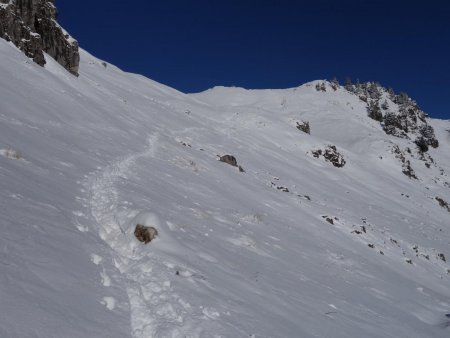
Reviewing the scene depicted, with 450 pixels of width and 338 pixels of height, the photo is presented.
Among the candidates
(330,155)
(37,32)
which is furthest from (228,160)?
(330,155)

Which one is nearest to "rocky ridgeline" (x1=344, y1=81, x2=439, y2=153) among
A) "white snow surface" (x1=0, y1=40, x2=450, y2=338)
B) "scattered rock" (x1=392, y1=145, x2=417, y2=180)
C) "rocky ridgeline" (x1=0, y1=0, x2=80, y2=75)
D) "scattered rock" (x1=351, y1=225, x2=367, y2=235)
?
"scattered rock" (x1=392, y1=145, x2=417, y2=180)

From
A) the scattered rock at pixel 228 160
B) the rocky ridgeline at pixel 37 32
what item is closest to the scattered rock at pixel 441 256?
the scattered rock at pixel 228 160

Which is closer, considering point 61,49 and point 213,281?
point 213,281

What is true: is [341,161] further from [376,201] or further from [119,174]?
[119,174]

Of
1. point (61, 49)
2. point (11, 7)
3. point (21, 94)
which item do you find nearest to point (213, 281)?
point (21, 94)

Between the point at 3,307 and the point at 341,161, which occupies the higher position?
the point at 341,161

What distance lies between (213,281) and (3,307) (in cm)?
519

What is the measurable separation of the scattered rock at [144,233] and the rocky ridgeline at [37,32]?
79.6 ft

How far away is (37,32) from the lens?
3394cm

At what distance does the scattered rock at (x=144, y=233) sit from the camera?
421 inches

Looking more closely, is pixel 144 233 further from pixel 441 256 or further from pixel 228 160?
pixel 441 256

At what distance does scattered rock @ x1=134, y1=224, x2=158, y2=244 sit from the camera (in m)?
10.7

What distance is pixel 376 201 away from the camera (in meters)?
38.9

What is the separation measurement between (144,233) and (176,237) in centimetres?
144
